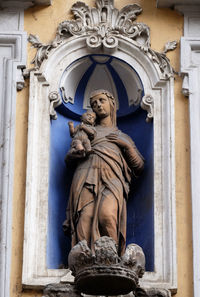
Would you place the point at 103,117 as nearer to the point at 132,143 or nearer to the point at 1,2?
the point at 132,143

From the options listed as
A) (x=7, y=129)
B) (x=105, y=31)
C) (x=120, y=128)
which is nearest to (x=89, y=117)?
(x=120, y=128)

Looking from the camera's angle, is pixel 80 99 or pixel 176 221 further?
pixel 80 99

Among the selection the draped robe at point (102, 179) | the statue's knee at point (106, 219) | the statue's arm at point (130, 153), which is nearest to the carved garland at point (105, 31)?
the statue's arm at point (130, 153)

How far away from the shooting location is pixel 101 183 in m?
11.6

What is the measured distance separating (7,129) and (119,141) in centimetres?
101

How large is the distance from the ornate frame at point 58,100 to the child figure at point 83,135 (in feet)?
0.78

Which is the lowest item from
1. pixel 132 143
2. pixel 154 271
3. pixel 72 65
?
pixel 154 271

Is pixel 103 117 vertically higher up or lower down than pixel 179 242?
higher up

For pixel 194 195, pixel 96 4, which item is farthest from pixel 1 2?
pixel 194 195

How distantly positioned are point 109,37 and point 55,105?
83 cm

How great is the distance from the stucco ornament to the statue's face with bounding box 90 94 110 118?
1.57 ft

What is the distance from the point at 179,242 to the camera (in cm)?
1134

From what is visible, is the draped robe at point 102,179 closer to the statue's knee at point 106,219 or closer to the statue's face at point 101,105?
the statue's knee at point 106,219

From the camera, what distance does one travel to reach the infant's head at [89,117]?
39.2ft
